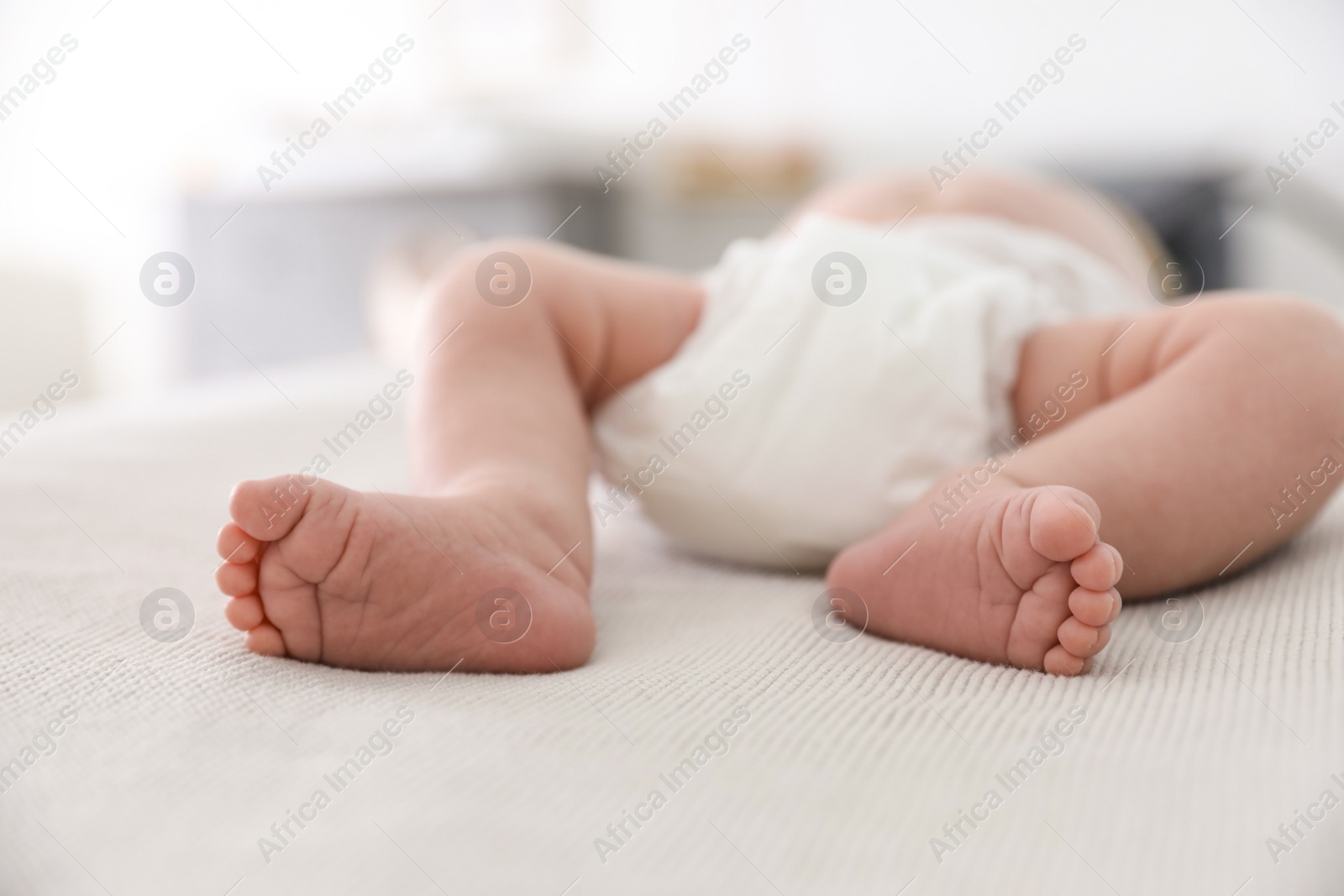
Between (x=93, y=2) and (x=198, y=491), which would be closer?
(x=198, y=491)

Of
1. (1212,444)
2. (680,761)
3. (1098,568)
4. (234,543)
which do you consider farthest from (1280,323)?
(234,543)

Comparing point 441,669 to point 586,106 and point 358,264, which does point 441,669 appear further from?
point 586,106

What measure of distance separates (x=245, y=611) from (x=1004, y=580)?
15.9 inches

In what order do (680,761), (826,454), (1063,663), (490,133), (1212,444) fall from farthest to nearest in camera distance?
(490,133)
(826,454)
(1212,444)
(1063,663)
(680,761)

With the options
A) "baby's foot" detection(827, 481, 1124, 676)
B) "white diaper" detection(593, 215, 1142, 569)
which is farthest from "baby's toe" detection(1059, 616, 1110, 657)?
"white diaper" detection(593, 215, 1142, 569)

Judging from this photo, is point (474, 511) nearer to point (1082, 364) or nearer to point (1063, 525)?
point (1063, 525)

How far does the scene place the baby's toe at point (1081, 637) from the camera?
0.55 m

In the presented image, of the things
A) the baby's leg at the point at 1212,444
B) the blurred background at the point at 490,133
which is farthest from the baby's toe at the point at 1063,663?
the blurred background at the point at 490,133

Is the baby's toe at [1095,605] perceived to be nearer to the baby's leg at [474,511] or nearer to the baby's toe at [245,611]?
the baby's leg at [474,511]

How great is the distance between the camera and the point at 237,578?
54 cm

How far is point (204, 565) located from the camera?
0.76 meters

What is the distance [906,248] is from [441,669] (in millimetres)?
559

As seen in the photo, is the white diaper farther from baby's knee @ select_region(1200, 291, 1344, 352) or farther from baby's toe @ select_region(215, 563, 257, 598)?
baby's toe @ select_region(215, 563, 257, 598)

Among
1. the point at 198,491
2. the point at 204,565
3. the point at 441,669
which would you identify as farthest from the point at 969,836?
the point at 198,491
